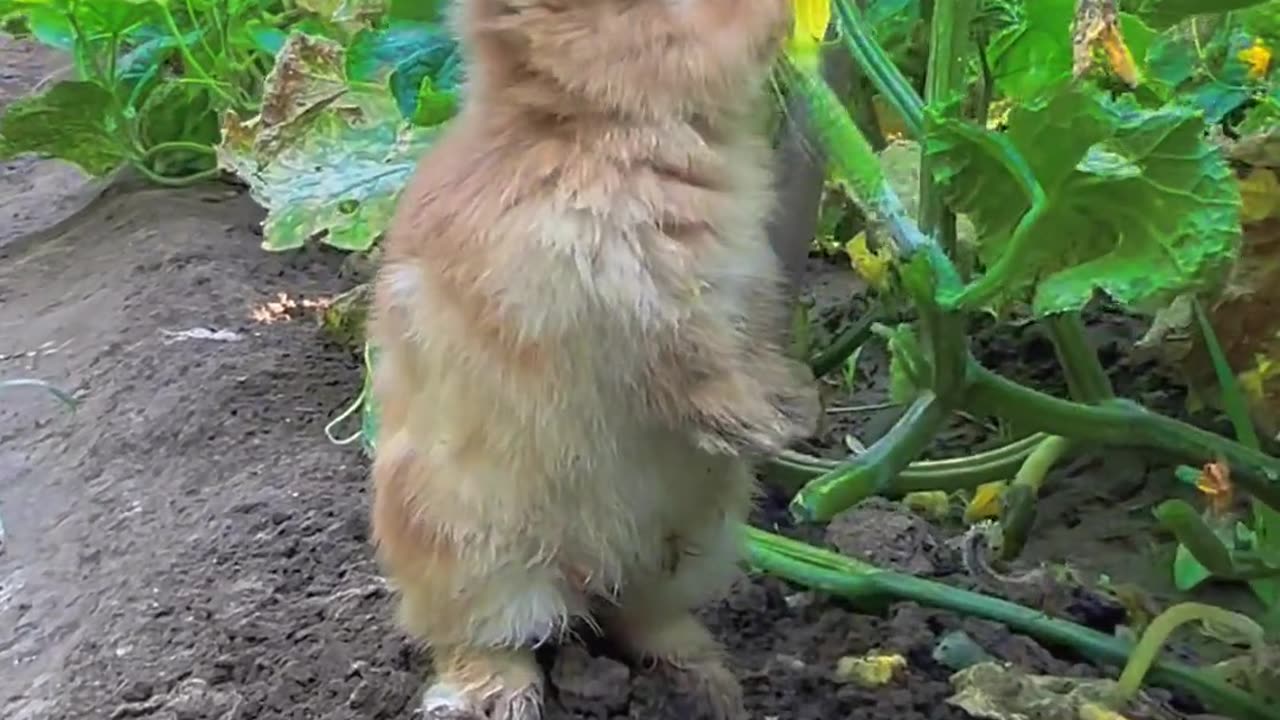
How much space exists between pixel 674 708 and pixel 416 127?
24.2 inches

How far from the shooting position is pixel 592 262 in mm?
993

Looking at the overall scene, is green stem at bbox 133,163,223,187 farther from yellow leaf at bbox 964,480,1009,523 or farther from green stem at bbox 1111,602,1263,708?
green stem at bbox 1111,602,1263,708

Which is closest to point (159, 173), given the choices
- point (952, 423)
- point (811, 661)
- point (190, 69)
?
point (190, 69)

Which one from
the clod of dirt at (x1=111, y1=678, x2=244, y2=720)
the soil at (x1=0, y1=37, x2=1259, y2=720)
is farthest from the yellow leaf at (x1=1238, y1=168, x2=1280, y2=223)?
the clod of dirt at (x1=111, y1=678, x2=244, y2=720)

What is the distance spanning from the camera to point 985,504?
5.22ft

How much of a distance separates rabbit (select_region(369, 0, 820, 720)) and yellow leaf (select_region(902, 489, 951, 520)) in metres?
0.57

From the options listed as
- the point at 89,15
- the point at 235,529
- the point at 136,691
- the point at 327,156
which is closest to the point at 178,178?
the point at 89,15

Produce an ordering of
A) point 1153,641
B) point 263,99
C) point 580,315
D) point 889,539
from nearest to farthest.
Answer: point 580,315 < point 1153,641 < point 889,539 < point 263,99

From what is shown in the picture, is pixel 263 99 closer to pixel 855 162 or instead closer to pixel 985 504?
pixel 985 504

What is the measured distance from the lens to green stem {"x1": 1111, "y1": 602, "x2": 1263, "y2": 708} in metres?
1.20

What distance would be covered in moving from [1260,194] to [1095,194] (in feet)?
1.07

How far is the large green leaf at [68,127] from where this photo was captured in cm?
253

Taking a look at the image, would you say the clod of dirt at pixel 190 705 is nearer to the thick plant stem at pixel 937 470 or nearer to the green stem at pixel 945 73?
the thick plant stem at pixel 937 470

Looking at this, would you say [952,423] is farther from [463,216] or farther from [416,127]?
[463,216]
